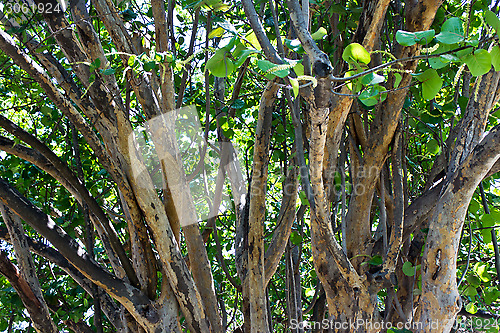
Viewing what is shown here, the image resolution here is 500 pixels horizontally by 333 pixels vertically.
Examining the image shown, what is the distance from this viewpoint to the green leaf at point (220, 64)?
3.30ft

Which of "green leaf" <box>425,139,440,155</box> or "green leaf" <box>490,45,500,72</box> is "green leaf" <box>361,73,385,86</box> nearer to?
"green leaf" <box>490,45,500,72</box>

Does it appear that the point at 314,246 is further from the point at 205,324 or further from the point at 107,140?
the point at 107,140

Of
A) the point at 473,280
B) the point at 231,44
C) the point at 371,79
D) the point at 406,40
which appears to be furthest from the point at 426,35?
the point at 473,280

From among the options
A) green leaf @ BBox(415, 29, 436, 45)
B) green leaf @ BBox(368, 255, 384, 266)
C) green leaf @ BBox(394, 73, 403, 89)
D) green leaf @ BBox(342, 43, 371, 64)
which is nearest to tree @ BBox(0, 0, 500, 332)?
green leaf @ BBox(368, 255, 384, 266)

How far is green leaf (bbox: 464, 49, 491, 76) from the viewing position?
932 mm

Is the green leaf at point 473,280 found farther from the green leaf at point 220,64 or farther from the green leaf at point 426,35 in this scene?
the green leaf at point 220,64

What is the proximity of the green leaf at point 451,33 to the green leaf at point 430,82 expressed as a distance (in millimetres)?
204

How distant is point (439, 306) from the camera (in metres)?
1.67

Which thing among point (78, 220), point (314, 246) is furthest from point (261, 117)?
point (78, 220)

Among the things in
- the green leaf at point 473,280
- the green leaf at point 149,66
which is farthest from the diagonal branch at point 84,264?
the green leaf at point 473,280

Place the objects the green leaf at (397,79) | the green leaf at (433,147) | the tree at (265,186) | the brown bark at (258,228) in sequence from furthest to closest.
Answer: the green leaf at (433,147)
the brown bark at (258,228)
the tree at (265,186)
the green leaf at (397,79)

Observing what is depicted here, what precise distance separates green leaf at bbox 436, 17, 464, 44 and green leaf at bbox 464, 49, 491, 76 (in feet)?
0.21

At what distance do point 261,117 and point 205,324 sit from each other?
1.15 meters

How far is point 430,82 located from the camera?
115cm
